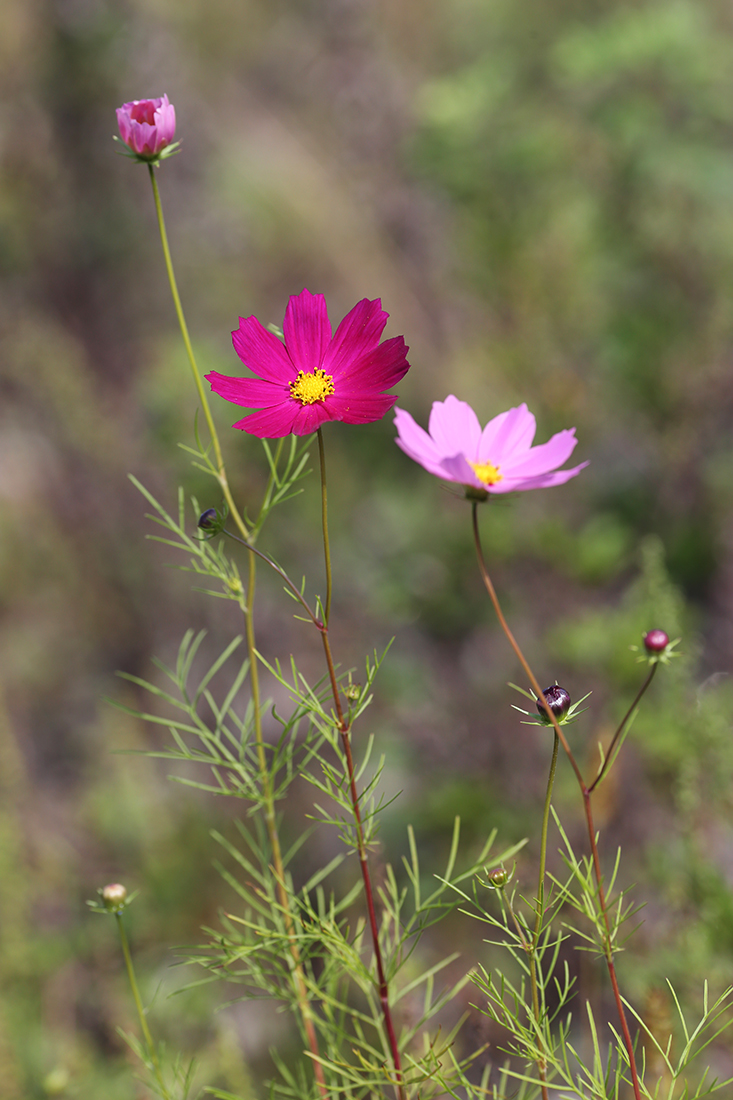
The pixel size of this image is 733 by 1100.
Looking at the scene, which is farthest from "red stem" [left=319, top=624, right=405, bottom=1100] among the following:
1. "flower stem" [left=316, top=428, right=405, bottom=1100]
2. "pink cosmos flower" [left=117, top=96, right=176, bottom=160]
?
"pink cosmos flower" [left=117, top=96, right=176, bottom=160]

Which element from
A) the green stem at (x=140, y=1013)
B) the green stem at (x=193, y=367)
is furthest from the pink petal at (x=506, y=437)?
the green stem at (x=140, y=1013)

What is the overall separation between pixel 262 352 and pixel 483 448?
0.10 meters

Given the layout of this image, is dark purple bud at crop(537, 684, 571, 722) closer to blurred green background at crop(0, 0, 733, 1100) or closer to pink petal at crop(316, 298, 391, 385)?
pink petal at crop(316, 298, 391, 385)

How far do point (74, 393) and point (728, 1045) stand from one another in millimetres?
1266

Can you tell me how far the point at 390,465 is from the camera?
Answer: 1784 mm

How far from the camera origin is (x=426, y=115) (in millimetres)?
1604

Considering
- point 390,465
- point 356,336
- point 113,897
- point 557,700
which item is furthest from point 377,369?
point 390,465

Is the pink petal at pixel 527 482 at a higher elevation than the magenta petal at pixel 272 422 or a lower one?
lower

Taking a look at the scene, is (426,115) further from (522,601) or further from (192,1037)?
(192,1037)

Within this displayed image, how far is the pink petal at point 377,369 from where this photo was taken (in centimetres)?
32

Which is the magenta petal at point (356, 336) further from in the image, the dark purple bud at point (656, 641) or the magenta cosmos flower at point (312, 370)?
the dark purple bud at point (656, 641)

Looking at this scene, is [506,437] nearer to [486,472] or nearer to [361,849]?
[486,472]

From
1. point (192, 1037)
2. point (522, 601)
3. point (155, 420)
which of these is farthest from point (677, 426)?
point (192, 1037)

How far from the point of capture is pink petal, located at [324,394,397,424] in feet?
1.00
